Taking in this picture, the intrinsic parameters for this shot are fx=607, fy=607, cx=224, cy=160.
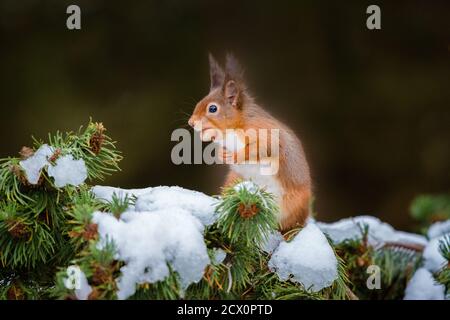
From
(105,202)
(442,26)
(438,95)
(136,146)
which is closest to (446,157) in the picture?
(438,95)

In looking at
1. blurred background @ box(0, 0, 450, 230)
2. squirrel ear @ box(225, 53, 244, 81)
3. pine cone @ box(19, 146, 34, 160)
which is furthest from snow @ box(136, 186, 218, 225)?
blurred background @ box(0, 0, 450, 230)

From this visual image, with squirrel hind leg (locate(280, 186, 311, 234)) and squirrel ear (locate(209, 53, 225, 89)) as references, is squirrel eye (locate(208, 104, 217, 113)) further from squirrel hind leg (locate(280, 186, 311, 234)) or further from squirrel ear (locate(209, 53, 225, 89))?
squirrel hind leg (locate(280, 186, 311, 234))

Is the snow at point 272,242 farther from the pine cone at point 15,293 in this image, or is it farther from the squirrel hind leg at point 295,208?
the pine cone at point 15,293

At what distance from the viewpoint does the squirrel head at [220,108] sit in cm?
169

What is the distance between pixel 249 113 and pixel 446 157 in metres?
2.44

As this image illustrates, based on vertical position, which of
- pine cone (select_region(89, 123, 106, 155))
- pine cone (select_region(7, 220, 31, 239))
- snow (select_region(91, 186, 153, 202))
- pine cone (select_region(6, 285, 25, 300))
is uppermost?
pine cone (select_region(89, 123, 106, 155))

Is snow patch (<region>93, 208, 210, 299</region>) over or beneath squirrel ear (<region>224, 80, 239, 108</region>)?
beneath

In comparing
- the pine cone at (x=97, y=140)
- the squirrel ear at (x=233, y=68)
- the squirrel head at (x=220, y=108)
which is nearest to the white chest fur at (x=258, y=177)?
the squirrel head at (x=220, y=108)

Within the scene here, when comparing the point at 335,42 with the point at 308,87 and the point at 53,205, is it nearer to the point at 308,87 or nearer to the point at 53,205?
the point at 308,87

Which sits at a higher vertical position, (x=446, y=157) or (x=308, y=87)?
(x=308, y=87)

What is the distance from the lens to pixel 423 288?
155 cm

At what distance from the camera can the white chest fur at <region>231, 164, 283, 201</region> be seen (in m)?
1.58

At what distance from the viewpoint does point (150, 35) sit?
374 centimetres

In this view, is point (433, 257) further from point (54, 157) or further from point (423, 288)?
point (54, 157)
